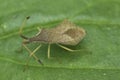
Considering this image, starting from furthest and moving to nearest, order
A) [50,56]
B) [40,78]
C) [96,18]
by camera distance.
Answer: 1. [96,18]
2. [50,56]
3. [40,78]

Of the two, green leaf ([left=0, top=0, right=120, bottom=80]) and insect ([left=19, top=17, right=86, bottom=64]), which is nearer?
green leaf ([left=0, top=0, right=120, bottom=80])

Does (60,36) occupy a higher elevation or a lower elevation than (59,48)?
higher

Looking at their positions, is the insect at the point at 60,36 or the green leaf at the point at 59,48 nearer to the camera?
the green leaf at the point at 59,48

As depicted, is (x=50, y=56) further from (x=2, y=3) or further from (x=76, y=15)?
(x=2, y=3)

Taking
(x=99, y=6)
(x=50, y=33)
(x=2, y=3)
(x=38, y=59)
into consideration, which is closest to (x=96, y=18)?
(x=99, y=6)
